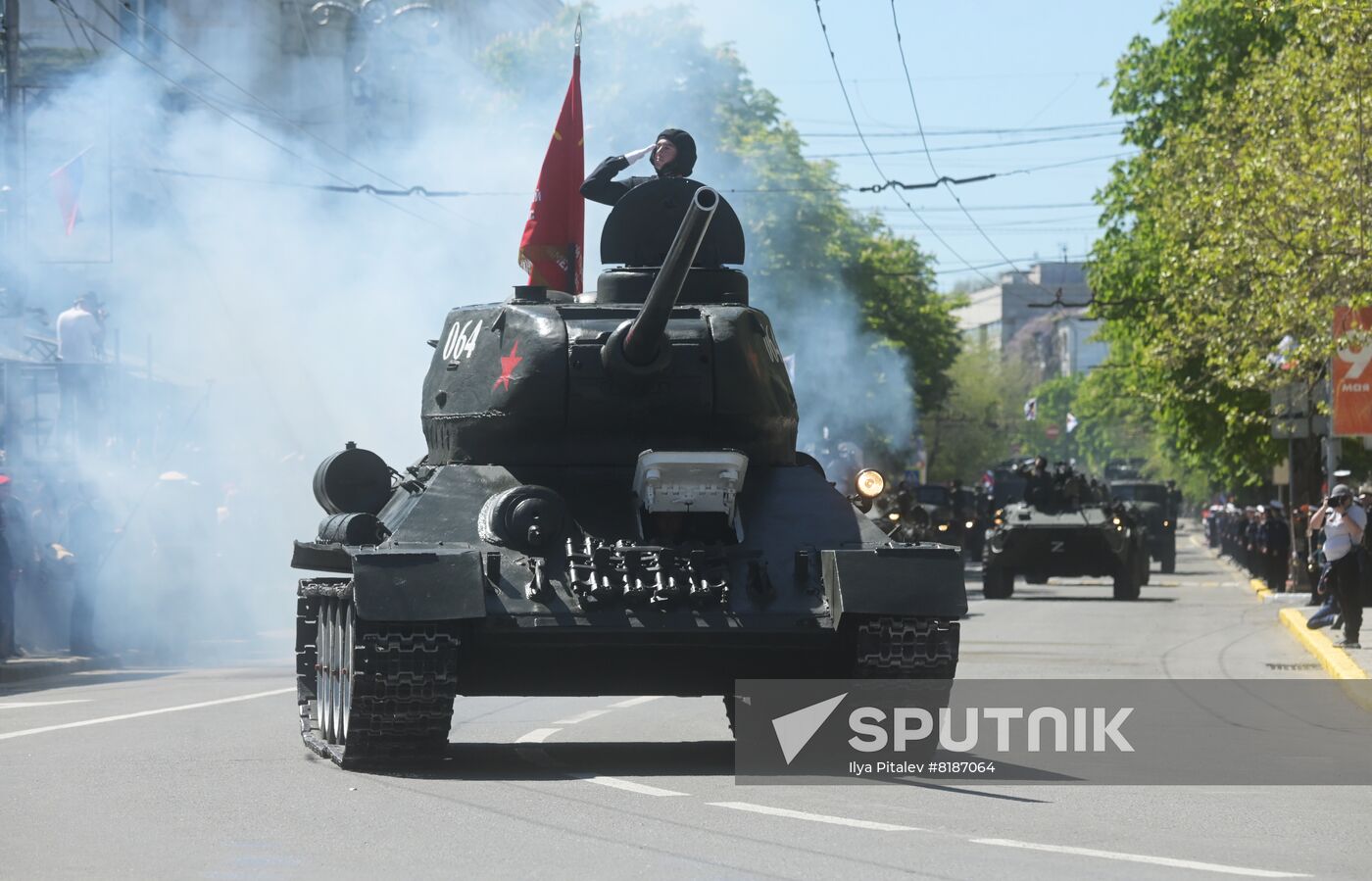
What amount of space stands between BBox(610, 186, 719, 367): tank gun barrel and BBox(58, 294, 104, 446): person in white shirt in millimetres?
11807

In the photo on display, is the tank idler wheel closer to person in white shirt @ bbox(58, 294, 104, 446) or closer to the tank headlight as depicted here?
the tank headlight

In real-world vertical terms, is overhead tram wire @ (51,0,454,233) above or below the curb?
above

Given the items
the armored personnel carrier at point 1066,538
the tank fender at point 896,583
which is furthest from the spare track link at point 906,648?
the armored personnel carrier at point 1066,538

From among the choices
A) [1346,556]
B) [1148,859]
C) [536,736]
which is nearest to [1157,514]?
[1346,556]

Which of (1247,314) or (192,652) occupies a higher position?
(1247,314)

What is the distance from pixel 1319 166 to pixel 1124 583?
14072 mm

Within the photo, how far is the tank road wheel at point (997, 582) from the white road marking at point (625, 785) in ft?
86.6

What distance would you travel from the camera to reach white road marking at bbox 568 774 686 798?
1066 centimetres

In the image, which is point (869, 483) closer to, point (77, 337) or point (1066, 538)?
point (77, 337)

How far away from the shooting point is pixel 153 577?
2436 centimetres

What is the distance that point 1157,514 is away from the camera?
52406 millimetres

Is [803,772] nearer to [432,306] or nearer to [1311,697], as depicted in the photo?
[1311,697]

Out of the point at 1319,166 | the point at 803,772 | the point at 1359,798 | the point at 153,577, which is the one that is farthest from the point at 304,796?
the point at 1319,166

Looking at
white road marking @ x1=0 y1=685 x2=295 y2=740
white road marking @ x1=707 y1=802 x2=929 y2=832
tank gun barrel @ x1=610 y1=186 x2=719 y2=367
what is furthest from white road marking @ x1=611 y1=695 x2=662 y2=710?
white road marking @ x1=707 y1=802 x2=929 y2=832
